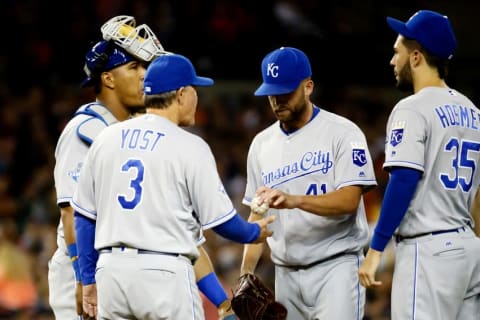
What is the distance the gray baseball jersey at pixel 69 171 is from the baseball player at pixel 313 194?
92 centimetres

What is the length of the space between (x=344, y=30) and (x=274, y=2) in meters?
0.97

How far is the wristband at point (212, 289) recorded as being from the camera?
5008 millimetres

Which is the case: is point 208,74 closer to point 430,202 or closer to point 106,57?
point 106,57

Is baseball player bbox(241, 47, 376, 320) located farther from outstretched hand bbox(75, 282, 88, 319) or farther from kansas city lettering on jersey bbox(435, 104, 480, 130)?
outstretched hand bbox(75, 282, 88, 319)

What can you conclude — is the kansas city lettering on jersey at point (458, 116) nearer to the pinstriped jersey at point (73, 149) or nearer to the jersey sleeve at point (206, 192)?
the jersey sleeve at point (206, 192)

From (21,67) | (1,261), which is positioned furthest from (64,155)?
(21,67)

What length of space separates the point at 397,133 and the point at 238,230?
0.96 metres

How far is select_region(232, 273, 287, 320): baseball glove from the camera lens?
5.40m

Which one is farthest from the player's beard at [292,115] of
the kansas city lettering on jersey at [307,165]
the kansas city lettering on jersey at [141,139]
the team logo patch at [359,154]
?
the kansas city lettering on jersey at [141,139]

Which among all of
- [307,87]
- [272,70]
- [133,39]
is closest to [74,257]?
[133,39]

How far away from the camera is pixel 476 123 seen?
5250 mm

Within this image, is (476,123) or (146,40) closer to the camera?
(476,123)

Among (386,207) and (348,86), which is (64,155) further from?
(348,86)

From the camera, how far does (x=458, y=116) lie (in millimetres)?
5164
